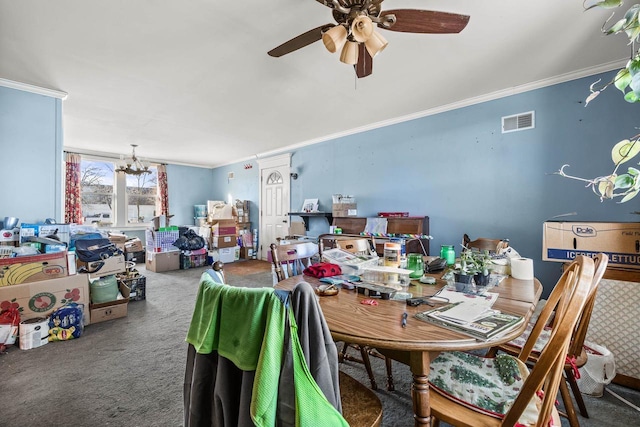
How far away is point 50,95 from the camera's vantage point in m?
3.08

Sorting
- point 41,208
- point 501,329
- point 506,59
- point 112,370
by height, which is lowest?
point 112,370

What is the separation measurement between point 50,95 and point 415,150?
449 cm

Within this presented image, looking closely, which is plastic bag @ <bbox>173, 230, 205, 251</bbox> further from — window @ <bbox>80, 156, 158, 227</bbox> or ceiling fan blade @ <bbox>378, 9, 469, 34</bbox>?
ceiling fan blade @ <bbox>378, 9, 469, 34</bbox>

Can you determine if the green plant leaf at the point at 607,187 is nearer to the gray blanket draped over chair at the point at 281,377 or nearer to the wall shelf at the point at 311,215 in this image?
the gray blanket draped over chair at the point at 281,377

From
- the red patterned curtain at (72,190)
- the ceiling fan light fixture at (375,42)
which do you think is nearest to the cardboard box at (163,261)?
the red patterned curtain at (72,190)

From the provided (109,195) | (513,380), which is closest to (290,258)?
(513,380)

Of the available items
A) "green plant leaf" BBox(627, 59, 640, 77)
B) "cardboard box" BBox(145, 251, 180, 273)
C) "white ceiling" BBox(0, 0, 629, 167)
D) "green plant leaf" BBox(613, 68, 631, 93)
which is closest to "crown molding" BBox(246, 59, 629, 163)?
"white ceiling" BBox(0, 0, 629, 167)

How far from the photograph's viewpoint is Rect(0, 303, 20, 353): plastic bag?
7.50 feet

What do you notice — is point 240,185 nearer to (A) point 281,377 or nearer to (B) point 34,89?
(B) point 34,89

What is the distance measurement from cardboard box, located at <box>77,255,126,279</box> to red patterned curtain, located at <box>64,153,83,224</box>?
3817 millimetres

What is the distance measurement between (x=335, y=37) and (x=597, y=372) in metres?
2.64

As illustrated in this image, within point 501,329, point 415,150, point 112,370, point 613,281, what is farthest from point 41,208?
point 613,281

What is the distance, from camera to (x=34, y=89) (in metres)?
2.98

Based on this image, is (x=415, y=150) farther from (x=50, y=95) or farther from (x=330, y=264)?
(x=50, y=95)
